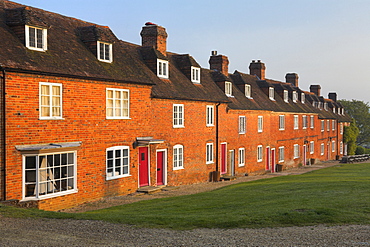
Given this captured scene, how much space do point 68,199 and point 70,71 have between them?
18.2ft

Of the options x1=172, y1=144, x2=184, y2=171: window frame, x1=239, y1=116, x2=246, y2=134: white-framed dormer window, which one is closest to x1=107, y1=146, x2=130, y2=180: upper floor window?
x1=172, y1=144, x2=184, y2=171: window frame

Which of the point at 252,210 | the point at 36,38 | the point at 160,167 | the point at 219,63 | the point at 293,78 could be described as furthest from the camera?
the point at 293,78

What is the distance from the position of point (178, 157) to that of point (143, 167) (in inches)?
147

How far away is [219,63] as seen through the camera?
3569 cm

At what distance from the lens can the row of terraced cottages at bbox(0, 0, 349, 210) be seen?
50.5ft

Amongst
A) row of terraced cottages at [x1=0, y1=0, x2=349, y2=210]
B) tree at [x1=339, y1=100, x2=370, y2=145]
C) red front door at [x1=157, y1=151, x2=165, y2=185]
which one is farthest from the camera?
tree at [x1=339, y1=100, x2=370, y2=145]

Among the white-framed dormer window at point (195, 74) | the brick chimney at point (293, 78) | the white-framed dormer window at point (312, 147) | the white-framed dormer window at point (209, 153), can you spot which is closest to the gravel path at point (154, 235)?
the white-framed dormer window at point (209, 153)

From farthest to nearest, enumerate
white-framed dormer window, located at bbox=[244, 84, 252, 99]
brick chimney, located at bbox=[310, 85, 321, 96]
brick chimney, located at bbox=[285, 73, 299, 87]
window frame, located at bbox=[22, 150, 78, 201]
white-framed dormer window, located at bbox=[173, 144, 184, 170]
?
1. brick chimney, located at bbox=[310, 85, 321, 96]
2. brick chimney, located at bbox=[285, 73, 299, 87]
3. white-framed dormer window, located at bbox=[244, 84, 252, 99]
4. white-framed dormer window, located at bbox=[173, 144, 184, 170]
5. window frame, located at bbox=[22, 150, 78, 201]

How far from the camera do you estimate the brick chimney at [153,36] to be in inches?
1045

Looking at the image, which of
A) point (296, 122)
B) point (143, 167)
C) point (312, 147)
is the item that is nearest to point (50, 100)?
point (143, 167)

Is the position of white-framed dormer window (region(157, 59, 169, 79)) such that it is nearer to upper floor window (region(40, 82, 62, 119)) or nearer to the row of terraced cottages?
the row of terraced cottages

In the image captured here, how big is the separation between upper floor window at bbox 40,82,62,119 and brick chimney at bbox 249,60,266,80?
3192cm

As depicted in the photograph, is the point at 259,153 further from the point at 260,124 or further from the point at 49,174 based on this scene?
the point at 49,174

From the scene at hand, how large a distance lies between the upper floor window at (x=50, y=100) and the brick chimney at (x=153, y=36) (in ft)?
36.1
